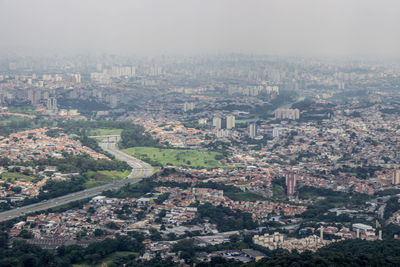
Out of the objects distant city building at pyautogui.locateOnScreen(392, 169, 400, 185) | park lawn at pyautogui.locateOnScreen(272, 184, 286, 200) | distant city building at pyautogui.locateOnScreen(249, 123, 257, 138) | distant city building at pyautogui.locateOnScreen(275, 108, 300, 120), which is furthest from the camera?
distant city building at pyautogui.locateOnScreen(275, 108, 300, 120)

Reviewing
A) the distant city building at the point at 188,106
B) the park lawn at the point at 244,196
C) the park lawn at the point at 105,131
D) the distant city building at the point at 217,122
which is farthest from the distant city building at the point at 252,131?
the park lawn at the point at 244,196

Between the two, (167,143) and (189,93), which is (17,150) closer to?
(167,143)

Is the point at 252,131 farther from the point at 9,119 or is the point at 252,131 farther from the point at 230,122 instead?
the point at 9,119

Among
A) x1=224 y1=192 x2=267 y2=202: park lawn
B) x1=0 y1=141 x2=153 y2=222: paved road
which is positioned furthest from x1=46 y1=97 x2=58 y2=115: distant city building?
x1=224 y1=192 x2=267 y2=202: park lawn

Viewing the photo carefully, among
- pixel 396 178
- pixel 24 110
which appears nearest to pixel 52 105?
pixel 24 110

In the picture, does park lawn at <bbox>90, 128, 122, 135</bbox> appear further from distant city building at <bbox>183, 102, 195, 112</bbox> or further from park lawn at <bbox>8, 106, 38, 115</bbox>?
distant city building at <bbox>183, 102, 195, 112</bbox>
